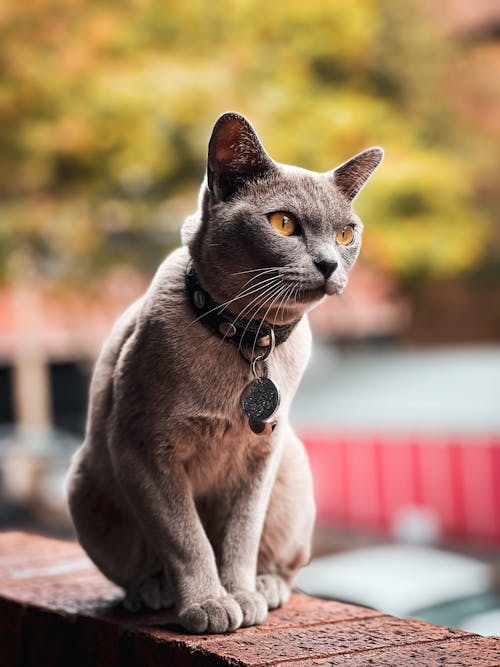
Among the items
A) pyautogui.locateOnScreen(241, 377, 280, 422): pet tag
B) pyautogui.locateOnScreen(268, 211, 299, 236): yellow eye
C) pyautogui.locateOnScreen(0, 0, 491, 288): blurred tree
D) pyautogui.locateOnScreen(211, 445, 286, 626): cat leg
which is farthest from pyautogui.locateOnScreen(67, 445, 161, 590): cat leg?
pyautogui.locateOnScreen(0, 0, 491, 288): blurred tree

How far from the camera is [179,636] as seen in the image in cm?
100

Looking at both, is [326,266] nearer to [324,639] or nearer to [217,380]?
[217,380]

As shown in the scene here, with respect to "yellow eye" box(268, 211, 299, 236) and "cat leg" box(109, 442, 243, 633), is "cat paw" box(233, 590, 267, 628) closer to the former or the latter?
"cat leg" box(109, 442, 243, 633)

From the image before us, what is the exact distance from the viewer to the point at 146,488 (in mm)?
1019

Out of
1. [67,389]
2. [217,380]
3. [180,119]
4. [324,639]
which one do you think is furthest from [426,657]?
[67,389]

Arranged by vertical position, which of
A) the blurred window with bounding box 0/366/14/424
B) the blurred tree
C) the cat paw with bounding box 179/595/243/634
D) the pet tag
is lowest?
the cat paw with bounding box 179/595/243/634

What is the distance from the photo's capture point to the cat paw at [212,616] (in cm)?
99

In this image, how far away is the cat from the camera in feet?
3.11

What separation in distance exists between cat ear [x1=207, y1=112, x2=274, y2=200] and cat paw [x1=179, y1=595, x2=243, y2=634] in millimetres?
446

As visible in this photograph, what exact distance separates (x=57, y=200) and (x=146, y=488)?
3.61 meters

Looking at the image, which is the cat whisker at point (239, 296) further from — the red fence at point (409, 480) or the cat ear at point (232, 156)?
the red fence at point (409, 480)

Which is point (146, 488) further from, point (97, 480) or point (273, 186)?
point (273, 186)

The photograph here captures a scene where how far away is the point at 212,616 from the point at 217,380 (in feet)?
0.84

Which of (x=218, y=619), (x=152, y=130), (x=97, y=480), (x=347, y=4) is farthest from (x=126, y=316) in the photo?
(x=347, y=4)
